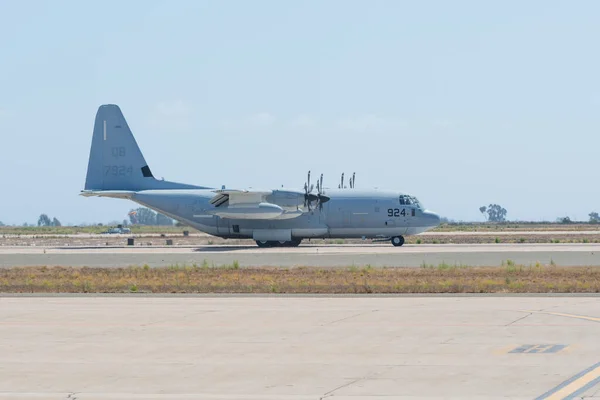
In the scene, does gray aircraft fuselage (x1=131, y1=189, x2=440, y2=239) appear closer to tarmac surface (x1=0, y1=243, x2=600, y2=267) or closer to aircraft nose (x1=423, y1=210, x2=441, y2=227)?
aircraft nose (x1=423, y1=210, x2=441, y2=227)

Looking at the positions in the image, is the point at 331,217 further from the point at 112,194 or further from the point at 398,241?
the point at 112,194

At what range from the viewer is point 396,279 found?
102 feet

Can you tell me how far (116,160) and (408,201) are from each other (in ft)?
66.2

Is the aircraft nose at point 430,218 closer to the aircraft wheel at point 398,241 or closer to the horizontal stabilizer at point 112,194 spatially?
the aircraft wheel at point 398,241

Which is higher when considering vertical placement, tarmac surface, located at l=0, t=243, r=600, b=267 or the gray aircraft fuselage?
the gray aircraft fuselage

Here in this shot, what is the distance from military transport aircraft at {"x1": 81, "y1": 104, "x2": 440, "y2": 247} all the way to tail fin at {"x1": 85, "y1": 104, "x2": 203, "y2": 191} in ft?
0.23

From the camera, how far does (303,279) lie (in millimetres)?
31250

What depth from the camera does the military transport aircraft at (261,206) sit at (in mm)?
56750

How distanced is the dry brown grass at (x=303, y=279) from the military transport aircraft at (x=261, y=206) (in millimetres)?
19222

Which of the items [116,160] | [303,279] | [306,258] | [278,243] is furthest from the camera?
[116,160]

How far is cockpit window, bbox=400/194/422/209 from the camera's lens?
57894 mm
